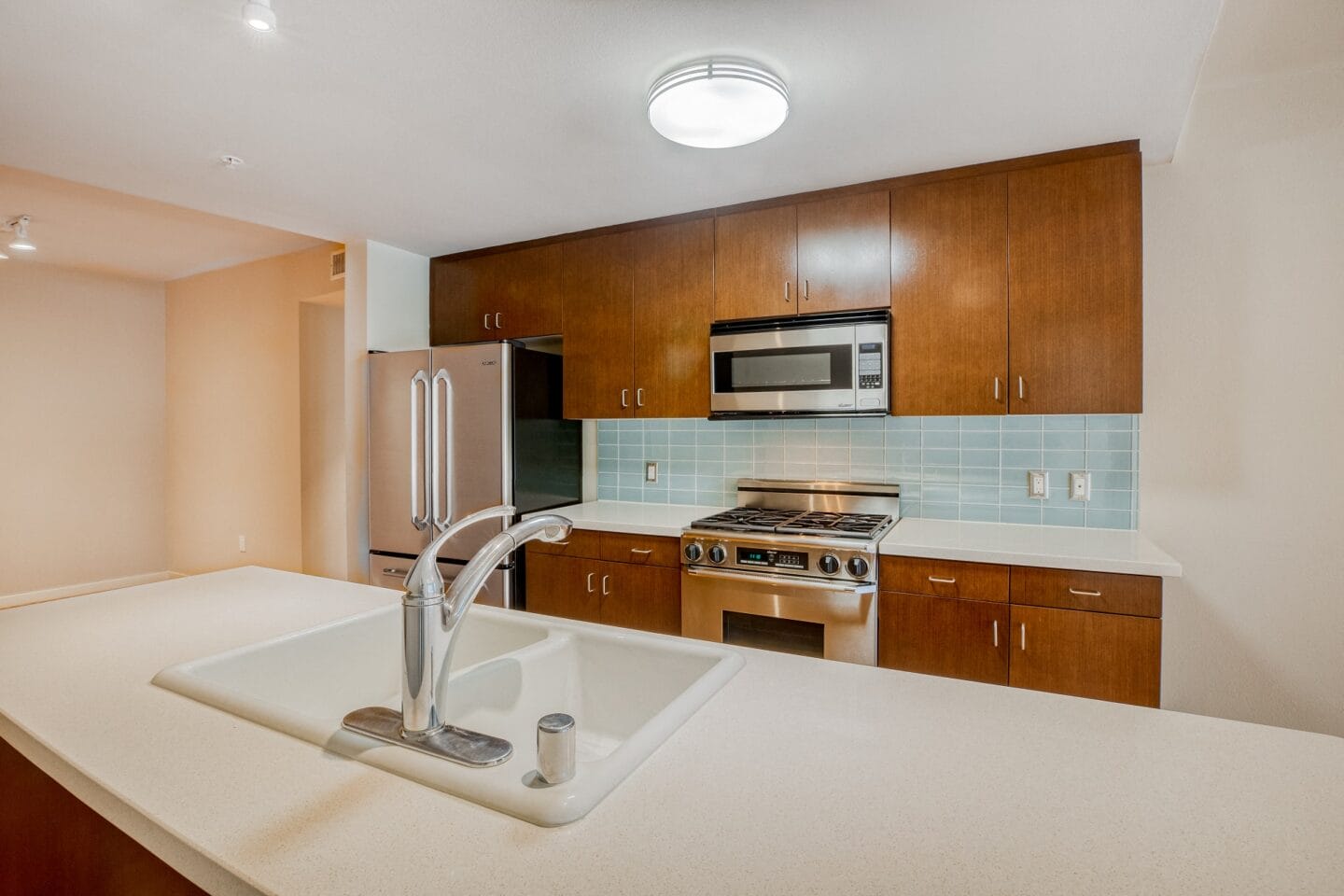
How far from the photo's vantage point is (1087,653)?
6.76 ft

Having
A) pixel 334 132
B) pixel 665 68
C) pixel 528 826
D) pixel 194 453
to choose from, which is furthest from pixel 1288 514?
pixel 194 453

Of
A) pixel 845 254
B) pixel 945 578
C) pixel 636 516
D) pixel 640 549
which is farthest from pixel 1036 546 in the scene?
pixel 636 516

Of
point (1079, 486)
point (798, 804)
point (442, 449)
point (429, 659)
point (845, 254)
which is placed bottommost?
point (798, 804)

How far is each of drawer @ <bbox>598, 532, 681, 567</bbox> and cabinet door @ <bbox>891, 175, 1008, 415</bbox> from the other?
1053 mm

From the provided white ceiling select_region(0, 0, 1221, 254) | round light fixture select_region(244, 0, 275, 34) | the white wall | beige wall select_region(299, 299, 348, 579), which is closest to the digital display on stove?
white ceiling select_region(0, 0, 1221, 254)

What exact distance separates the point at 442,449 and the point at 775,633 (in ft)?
5.73

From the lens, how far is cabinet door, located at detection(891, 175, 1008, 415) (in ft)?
7.97

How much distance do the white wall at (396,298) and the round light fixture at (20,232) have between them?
216 cm

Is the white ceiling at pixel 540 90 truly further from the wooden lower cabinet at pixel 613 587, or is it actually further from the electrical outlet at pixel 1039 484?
the wooden lower cabinet at pixel 613 587

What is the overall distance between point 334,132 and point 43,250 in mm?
3890

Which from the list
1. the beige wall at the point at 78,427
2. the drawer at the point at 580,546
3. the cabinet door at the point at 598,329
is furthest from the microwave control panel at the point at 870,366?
the beige wall at the point at 78,427

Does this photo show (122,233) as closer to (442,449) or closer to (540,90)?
(442,449)

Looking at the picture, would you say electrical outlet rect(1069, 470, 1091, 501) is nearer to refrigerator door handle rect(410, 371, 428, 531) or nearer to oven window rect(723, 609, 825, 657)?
oven window rect(723, 609, 825, 657)

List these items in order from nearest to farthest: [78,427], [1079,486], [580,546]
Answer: [1079,486]
[580,546]
[78,427]
